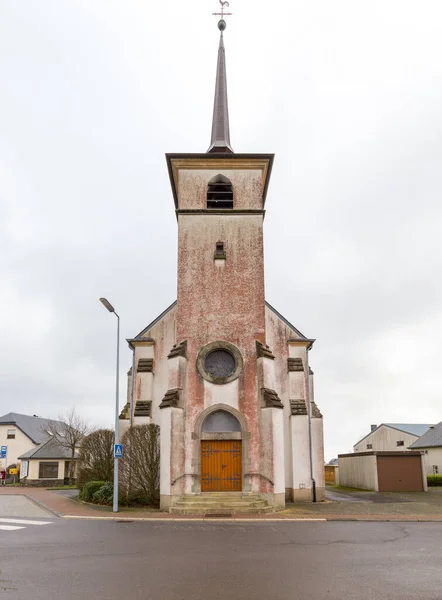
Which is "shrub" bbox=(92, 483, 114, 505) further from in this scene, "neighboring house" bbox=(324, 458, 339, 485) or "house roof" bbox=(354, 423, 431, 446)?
"house roof" bbox=(354, 423, 431, 446)

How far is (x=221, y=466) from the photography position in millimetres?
19344

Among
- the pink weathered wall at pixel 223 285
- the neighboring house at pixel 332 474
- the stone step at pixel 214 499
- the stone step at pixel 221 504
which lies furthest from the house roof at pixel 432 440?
the stone step at pixel 221 504

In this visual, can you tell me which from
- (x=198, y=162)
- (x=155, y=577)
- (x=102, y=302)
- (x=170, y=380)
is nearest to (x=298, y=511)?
(x=170, y=380)

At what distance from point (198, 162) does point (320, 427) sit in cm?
1238

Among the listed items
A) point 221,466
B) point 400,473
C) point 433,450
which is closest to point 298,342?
Answer: point 221,466

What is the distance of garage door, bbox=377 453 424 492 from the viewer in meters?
29.7

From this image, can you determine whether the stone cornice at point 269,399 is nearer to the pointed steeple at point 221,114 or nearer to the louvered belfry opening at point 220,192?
the louvered belfry opening at point 220,192

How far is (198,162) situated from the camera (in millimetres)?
22891

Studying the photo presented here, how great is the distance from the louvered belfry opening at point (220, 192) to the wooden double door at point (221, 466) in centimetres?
986

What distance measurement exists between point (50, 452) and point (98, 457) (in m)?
24.0

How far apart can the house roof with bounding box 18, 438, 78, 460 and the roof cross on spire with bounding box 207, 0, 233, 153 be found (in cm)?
3149

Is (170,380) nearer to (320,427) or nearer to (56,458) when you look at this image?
(320,427)

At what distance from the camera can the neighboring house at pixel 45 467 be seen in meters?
44.0

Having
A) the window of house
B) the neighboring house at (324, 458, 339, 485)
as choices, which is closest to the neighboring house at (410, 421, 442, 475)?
the neighboring house at (324, 458, 339, 485)
